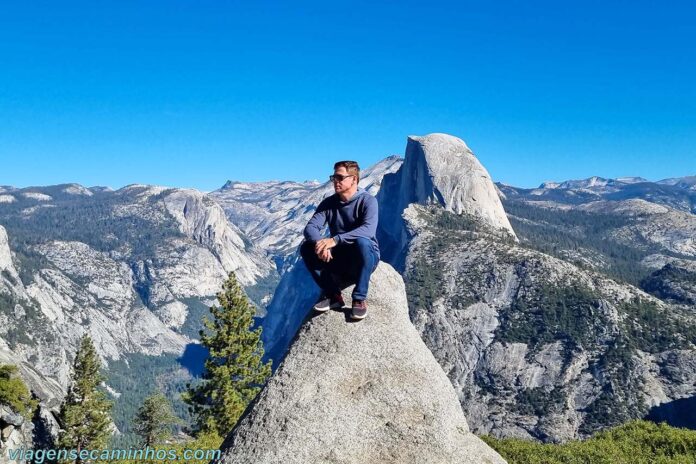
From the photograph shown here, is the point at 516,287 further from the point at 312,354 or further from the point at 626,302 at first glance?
the point at 312,354

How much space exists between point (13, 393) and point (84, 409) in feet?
30.9

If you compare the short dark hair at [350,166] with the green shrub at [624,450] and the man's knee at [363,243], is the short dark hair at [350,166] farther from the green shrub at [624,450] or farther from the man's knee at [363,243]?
the green shrub at [624,450]

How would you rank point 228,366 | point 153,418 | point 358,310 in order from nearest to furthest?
point 358,310 < point 228,366 < point 153,418

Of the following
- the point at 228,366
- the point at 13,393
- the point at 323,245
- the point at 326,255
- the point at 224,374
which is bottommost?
the point at 13,393

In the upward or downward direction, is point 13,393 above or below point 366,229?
below

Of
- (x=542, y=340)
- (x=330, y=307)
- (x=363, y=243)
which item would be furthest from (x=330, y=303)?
(x=542, y=340)

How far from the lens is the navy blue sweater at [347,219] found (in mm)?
9570

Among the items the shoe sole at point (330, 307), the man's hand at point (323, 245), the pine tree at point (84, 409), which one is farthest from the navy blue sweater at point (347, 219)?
the pine tree at point (84, 409)

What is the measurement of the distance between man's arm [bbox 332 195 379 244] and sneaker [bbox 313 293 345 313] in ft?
4.52

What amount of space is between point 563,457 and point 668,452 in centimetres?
370

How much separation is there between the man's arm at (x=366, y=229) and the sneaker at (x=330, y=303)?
4.52ft

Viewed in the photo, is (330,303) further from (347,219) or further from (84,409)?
(84,409)

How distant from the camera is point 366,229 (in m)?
9.55

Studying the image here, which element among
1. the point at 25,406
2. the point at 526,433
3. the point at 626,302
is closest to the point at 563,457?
the point at 25,406
